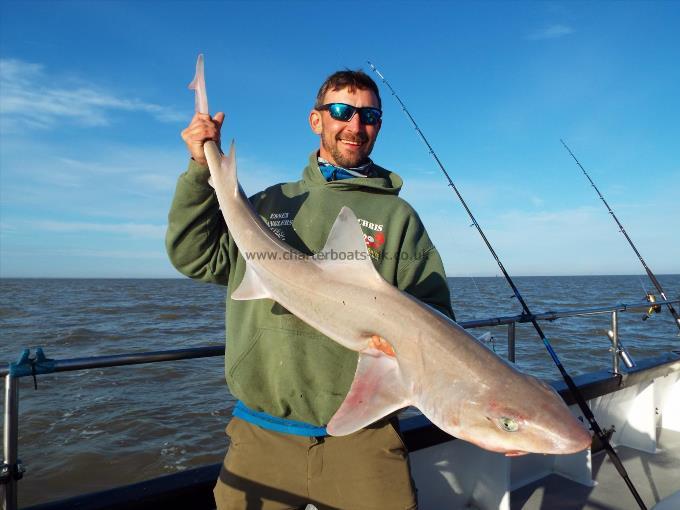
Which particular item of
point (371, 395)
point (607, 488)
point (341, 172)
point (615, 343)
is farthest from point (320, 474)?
point (615, 343)

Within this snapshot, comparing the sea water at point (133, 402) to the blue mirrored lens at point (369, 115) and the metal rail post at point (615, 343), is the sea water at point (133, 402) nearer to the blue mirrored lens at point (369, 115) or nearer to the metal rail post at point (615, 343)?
the metal rail post at point (615, 343)

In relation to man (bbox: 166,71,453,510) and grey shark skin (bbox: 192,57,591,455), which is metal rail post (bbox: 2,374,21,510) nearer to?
man (bbox: 166,71,453,510)

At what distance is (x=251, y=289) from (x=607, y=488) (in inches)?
175

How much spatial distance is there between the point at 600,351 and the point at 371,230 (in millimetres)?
13537

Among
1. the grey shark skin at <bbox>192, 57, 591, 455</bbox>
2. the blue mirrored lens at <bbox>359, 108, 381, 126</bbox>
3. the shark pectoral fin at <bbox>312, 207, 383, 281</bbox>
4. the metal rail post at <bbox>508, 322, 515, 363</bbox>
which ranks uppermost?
the blue mirrored lens at <bbox>359, 108, 381, 126</bbox>

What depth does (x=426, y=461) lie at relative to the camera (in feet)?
12.7

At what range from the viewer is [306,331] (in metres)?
2.40

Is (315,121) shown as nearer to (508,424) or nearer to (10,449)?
(508,424)

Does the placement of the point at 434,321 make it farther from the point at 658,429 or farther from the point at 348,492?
the point at 658,429

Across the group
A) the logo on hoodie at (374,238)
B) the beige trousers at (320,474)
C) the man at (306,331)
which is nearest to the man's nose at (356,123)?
the man at (306,331)

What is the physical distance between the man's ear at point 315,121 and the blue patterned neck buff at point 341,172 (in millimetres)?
270

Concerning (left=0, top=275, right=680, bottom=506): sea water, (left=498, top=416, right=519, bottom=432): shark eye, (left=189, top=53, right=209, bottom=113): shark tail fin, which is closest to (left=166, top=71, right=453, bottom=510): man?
(left=189, top=53, right=209, bottom=113): shark tail fin

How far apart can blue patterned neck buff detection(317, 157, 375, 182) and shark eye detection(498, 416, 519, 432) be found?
1.66 metres

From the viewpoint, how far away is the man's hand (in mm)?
2617
